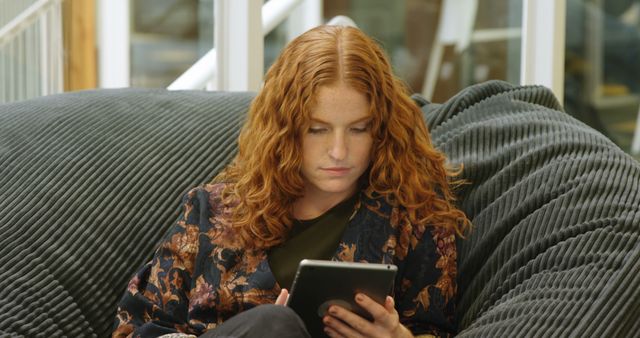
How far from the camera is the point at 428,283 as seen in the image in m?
1.56

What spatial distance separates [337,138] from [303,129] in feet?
0.22

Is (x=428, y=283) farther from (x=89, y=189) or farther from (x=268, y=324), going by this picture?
(x=89, y=189)

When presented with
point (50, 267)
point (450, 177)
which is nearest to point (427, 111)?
point (450, 177)

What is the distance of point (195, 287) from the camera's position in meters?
1.57

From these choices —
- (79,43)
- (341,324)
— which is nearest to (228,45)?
(79,43)

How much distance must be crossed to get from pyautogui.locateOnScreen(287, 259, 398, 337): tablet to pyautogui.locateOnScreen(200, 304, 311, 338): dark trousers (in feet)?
0.14

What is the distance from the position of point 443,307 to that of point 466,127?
41 centimetres

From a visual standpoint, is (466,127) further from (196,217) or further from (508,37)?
(508,37)

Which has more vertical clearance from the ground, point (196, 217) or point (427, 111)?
point (427, 111)

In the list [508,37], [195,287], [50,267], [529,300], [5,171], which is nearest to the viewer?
[529,300]

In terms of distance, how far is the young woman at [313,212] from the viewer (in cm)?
150

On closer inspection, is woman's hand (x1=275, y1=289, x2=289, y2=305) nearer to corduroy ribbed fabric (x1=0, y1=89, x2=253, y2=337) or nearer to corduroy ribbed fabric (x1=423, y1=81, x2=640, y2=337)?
corduroy ribbed fabric (x1=423, y1=81, x2=640, y2=337)

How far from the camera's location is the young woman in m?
1.50

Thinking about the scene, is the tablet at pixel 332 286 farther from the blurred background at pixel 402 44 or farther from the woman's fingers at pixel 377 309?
the blurred background at pixel 402 44
